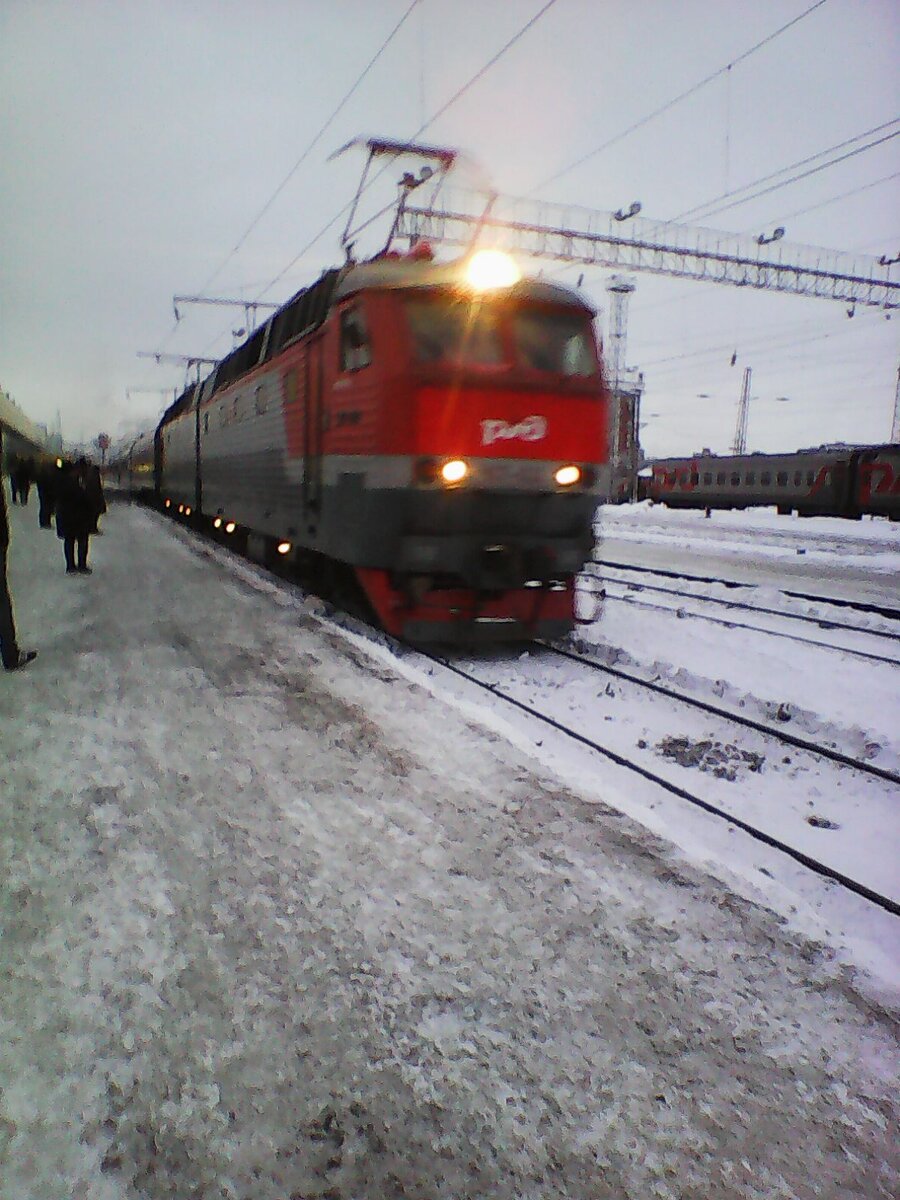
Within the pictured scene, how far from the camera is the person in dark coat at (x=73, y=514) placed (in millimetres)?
10750

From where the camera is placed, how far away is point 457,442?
20.4ft

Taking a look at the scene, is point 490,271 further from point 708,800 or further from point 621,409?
point 621,409

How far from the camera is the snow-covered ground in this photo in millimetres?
1887

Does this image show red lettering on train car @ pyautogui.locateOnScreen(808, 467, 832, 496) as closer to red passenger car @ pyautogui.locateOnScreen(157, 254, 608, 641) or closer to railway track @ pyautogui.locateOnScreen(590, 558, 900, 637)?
railway track @ pyautogui.locateOnScreen(590, 558, 900, 637)

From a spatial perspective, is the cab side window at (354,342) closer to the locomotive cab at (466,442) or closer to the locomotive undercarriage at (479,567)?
the locomotive cab at (466,442)

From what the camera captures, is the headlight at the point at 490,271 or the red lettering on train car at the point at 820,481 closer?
the headlight at the point at 490,271

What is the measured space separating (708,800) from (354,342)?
4.80 metres

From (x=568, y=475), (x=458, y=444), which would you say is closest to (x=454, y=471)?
(x=458, y=444)

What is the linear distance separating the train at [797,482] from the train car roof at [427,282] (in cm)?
2349

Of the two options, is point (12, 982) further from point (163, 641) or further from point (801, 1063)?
point (163, 641)

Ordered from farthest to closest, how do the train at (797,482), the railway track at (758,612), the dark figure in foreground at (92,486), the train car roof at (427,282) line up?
the train at (797,482) < the dark figure in foreground at (92,486) < the railway track at (758,612) < the train car roof at (427,282)

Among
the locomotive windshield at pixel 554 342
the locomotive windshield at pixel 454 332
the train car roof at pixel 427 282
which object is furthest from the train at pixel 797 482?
the locomotive windshield at pixel 454 332

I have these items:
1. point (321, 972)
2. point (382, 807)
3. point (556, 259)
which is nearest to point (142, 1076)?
point (321, 972)

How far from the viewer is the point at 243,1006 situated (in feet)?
7.68
